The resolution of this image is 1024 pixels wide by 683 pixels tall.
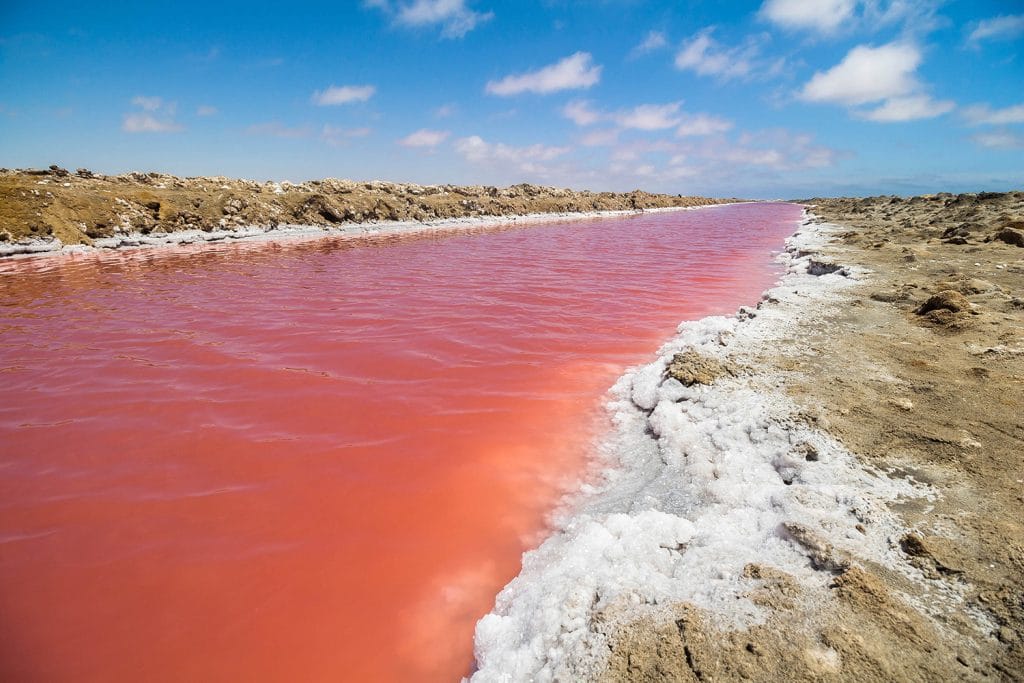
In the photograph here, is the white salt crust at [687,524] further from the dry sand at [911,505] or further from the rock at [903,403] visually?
the rock at [903,403]

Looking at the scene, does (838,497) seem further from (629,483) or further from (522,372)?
(522,372)

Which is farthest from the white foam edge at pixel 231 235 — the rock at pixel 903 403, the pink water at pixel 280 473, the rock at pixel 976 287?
the rock at pixel 903 403

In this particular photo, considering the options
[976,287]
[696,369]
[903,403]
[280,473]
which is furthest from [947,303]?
[280,473]

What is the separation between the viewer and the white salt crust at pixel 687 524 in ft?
8.07

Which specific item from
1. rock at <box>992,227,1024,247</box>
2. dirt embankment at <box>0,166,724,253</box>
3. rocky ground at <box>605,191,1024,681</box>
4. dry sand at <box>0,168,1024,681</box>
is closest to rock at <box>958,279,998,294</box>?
dry sand at <box>0,168,1024,681</box>

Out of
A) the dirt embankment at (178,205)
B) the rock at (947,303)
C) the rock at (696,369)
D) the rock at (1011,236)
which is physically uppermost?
the dirt embankment at (178,205)

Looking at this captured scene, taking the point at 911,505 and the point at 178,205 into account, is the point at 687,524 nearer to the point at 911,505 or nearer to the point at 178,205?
the point at 911,505

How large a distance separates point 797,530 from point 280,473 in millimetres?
4396

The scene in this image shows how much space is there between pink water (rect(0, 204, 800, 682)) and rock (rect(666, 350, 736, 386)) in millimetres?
1080

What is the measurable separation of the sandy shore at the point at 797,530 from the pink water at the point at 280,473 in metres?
0.60

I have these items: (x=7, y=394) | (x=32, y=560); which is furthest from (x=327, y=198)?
(x=32, y=560)

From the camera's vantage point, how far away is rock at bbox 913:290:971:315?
657cm

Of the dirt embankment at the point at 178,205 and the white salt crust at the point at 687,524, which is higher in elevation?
the dirt embankment at the point at 178,205

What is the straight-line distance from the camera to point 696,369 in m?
5.43
